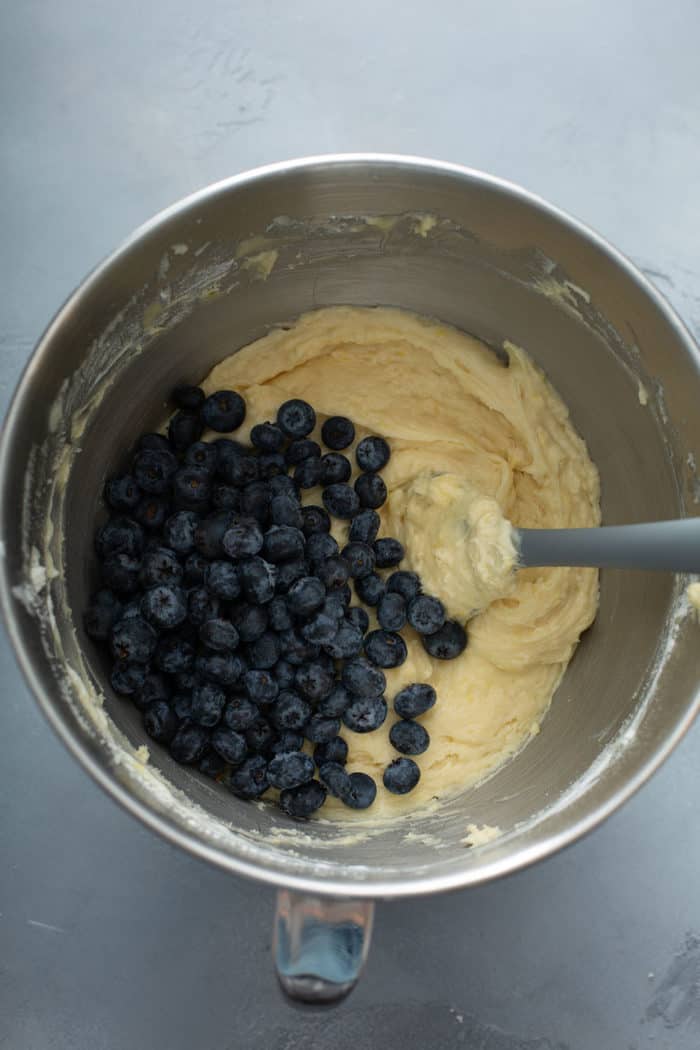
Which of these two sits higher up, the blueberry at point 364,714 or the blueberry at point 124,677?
the blueberry at point 364,714

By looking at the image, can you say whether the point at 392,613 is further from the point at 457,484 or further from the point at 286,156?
the point at 286,156

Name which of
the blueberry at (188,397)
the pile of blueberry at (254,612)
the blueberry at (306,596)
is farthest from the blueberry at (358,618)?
the blueberry at (188,397)

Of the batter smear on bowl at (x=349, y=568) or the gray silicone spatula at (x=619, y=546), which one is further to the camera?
the batter smear on bowl at (x=349, y=568)

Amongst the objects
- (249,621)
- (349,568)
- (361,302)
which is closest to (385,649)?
(349,568)

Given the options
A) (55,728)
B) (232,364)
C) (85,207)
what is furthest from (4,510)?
(85,207)

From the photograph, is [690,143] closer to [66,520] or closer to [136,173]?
[136,173]

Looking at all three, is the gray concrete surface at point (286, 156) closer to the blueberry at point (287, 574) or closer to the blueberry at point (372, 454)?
the blueberry at point (287, 574)

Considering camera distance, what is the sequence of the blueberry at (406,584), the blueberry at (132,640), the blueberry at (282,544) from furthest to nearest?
the blueberry at (406,584)
the blueberry at (282,544)
the blueberry at (132,640)
